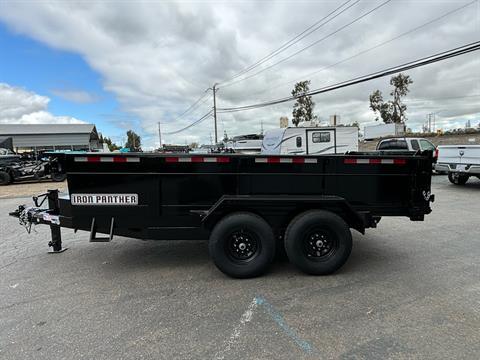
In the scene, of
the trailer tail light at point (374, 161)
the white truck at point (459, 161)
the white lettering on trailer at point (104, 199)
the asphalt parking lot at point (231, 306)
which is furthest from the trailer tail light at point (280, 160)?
the white truck at point (459, 161)

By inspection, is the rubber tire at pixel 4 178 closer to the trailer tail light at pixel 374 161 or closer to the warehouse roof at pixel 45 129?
the trailer tail light at pixel 374 161

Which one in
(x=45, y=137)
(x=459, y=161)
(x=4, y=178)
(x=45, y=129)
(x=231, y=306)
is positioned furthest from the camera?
(x=45, y=129)

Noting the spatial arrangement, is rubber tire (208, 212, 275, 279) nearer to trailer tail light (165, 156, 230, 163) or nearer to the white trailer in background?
trailer tail light (165, 156, 230, 163)

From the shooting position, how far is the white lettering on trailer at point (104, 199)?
4141 millimetres

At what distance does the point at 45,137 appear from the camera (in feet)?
136

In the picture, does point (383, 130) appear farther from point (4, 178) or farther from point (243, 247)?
point (243, 247)

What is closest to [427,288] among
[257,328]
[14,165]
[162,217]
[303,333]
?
[303,333]

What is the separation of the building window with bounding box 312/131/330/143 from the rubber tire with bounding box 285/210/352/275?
47.2ft

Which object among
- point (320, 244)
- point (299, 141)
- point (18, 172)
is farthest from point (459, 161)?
point (18, 172)

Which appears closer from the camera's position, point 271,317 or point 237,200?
point 271,317

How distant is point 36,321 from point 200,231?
195 cm

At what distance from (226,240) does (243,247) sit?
0.81 ft

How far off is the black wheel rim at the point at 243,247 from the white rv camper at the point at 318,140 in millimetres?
14117

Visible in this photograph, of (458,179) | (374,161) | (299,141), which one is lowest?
(458,179)
